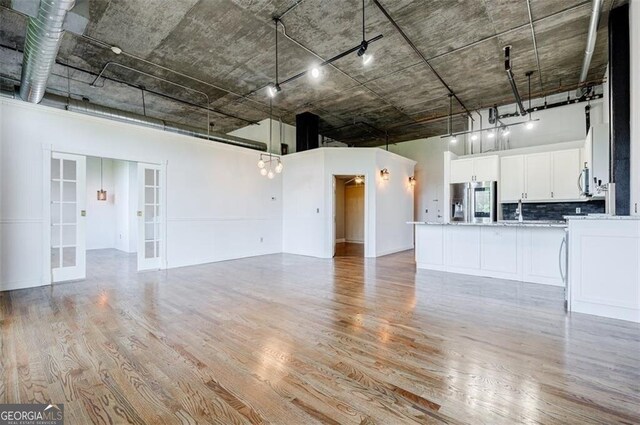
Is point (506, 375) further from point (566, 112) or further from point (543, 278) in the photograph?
point (566, 112)

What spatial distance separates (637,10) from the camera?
333 centimetres

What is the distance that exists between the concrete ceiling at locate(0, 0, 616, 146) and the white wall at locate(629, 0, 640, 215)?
0.46 metres

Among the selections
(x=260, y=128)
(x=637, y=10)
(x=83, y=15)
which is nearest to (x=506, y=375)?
(x=637, y=10)

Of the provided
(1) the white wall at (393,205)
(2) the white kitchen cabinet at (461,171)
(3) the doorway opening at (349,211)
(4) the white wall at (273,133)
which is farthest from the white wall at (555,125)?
(4) the white wall at (273,133)

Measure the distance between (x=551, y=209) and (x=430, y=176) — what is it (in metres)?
3.80

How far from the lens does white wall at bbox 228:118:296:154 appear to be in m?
8.41

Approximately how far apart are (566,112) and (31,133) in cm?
1042

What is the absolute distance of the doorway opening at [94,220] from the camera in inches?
186

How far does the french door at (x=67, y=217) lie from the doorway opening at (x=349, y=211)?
23.7 feet

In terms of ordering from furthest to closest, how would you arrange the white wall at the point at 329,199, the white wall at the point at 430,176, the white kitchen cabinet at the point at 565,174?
the white wall at the point at 430,176, the white wall at the point at 329,199, the white kitchen cabinet at the point at 565,174

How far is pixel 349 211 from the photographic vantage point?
10.7m

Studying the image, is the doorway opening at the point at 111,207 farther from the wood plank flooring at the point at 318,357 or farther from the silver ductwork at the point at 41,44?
the wood plank flooring at the point at 318,357

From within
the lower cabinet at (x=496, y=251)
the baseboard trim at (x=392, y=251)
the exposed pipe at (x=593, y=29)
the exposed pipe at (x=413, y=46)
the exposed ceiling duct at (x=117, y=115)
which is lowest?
the baseboard trim at (x=392, y=251)

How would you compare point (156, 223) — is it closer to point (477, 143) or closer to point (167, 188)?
point (167, 188)
